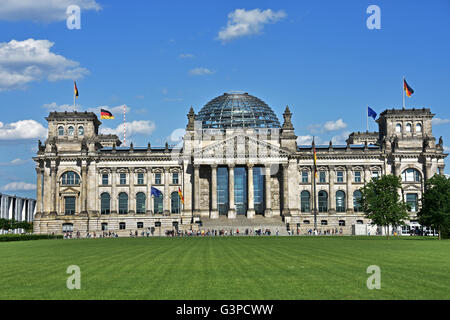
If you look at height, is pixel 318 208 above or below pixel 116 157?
below

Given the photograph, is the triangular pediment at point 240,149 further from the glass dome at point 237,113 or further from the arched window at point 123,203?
the arched window at point 123,203

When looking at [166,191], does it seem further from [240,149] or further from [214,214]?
[240,149]

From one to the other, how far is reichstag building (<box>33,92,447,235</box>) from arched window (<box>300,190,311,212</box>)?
223 mm

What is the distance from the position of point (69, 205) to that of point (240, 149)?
39.9 metres

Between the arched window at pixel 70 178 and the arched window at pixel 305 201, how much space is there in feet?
164

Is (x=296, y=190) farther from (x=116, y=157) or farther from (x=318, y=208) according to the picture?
(x=116, y=157)

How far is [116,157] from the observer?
415ft

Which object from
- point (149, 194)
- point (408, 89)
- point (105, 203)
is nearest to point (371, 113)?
point (408, 89)

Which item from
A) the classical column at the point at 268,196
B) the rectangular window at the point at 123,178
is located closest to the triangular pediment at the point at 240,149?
the classical column at the point at 268,196

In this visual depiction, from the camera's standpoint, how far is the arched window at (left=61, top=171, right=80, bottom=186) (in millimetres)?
126062
